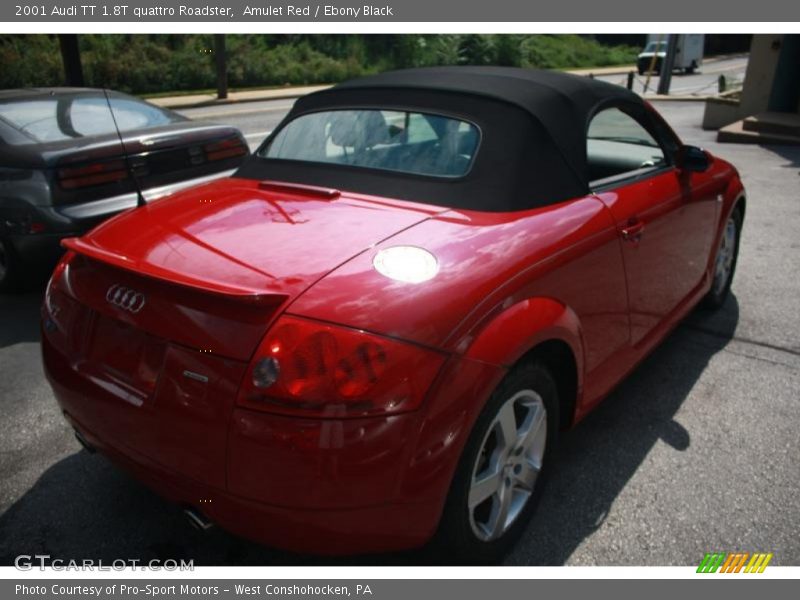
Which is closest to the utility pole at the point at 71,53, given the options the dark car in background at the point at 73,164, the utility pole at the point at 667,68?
the dark car in background at the point at 73,164

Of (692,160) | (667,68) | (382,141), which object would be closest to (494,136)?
(382,141)

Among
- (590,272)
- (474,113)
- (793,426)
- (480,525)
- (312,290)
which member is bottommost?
(793,426)

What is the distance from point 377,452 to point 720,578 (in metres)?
1.40

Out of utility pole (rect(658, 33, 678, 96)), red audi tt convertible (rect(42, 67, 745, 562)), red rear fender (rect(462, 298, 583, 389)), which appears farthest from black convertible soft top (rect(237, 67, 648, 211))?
utility pole (rect(658, 33, 678, 96))

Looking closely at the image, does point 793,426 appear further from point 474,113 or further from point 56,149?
point 56,149

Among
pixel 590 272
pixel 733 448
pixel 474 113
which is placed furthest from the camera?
pixel 733 448

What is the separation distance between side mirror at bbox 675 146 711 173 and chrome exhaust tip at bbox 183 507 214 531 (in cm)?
293

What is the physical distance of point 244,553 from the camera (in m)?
2.42

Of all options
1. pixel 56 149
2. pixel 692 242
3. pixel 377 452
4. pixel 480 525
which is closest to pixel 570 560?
pixel 480 525

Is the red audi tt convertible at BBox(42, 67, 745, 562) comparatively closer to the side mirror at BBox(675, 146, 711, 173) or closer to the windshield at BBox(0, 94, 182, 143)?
the side mirror at BBox(675, 146, 711, 173)

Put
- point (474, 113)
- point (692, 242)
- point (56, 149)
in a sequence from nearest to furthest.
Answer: point (474, 113) → point (692, 242) → point (56, 149)

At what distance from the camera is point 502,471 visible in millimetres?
2305

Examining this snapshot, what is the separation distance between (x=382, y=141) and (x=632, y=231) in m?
1.13

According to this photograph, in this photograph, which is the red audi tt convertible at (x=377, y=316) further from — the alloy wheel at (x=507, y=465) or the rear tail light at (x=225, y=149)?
the rear tail light at (x=225, y=149)
